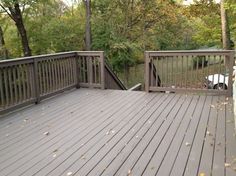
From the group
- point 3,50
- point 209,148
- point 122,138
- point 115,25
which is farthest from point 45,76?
point 115,25

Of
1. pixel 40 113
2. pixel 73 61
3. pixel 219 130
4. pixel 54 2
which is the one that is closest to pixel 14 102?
pixel 40 113

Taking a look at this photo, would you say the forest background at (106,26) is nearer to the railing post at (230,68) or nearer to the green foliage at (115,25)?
the green foliage at (115,25)

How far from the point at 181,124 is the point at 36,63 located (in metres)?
3.15

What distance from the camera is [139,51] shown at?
13531mm

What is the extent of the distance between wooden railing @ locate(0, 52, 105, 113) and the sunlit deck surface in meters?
0.27

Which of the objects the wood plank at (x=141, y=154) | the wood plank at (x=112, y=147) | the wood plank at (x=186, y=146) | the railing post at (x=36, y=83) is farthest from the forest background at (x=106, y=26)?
the wood plank at (x=141, y=154)

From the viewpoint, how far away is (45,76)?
6.09 m

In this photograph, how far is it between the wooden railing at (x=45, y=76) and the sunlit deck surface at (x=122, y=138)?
0.89ft

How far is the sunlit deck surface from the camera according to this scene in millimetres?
3066

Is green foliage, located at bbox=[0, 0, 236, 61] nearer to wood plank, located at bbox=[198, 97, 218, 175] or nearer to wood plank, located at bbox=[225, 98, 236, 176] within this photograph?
wood plank, located at bbox=[225, 98, 236, 176]

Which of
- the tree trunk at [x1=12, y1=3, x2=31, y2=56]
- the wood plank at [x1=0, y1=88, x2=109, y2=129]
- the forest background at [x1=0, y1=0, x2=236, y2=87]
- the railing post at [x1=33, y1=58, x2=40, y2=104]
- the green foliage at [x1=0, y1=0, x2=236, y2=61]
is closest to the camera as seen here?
the wood plank at [x1=0, y1=88, x2=109, y2=129]

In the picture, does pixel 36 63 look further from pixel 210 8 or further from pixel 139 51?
pixel 210 8

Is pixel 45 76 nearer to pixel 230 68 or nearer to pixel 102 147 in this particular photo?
pixel 102 147

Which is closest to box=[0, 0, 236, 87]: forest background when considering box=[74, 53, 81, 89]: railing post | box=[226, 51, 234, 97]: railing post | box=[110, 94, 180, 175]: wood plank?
box=[74, 53, 81, 89]: railing post
